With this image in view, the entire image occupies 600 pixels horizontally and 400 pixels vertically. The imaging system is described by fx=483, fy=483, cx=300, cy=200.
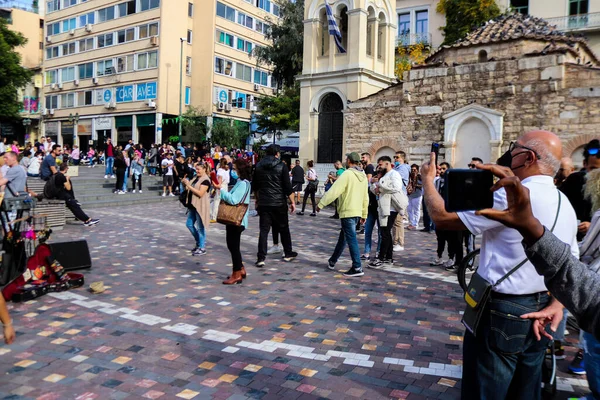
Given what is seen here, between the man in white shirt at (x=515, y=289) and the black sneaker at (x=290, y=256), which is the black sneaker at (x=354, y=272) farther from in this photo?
the man in white shirt at (x=515, y=289)

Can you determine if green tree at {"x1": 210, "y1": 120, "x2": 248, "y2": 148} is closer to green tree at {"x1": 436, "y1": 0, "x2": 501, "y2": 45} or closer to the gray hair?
green tree at {"x1": 436, "y1": 0, "x2": 501, "y2": 45}

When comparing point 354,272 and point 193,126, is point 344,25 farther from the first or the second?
point 193,126

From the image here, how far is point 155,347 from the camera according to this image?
4.86 metres

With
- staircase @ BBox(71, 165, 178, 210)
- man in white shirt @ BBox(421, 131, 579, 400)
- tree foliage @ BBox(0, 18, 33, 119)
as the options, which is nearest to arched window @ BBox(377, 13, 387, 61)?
staircase @ BBox(71, 165, 178, 210)

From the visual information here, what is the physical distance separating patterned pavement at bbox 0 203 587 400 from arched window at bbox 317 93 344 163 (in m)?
13.2

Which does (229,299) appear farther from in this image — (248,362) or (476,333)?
(476,333)

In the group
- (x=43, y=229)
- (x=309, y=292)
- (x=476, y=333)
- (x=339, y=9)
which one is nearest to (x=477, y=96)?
(x=339, y=9)

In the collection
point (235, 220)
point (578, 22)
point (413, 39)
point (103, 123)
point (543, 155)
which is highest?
point (413, 39)

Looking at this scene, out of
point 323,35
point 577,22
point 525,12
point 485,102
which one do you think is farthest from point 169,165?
point 577,22

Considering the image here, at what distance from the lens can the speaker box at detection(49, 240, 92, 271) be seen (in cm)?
A: 732

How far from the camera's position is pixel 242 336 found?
17.0 ft

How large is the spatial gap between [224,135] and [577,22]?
2691 centimetres

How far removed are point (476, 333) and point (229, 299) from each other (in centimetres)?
444

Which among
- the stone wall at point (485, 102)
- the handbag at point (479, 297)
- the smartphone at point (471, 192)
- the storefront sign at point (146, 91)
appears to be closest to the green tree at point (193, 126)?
the storefront sign at point (146, 91)
